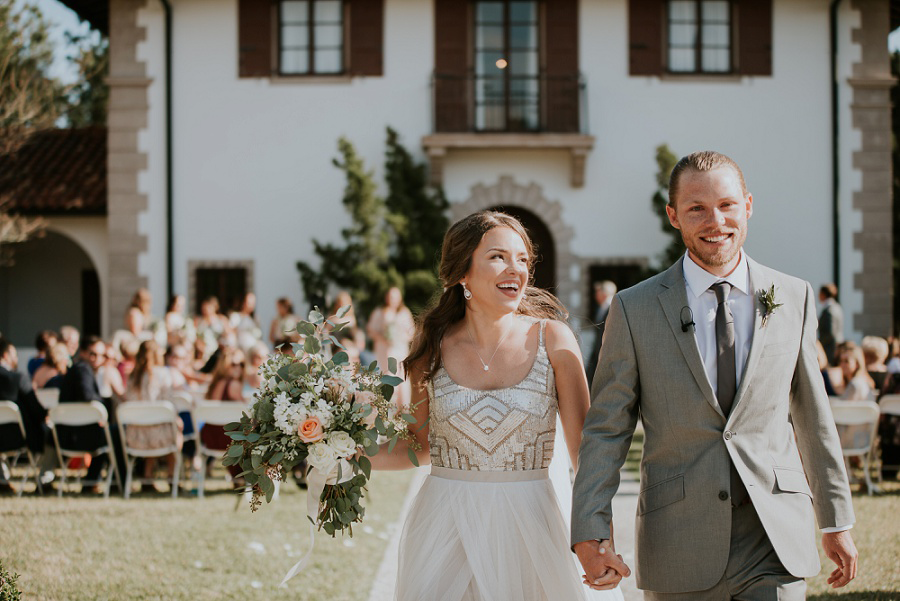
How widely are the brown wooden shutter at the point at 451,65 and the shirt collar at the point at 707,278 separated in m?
13.7

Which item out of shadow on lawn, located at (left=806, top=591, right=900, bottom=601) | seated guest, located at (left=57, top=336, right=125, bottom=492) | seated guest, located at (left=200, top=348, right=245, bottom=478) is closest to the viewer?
shadow on lawn, located at (left=806, top=591, right=900, bottom=601)

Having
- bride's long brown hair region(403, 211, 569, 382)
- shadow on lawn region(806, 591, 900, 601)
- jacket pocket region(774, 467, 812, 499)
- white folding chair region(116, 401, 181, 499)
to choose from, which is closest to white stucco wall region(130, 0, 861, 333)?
white folding chair region(116, 401, 181, 499)

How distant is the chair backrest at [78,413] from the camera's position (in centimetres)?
930

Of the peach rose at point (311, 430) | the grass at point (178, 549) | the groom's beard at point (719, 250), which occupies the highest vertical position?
the groom's beard at point (719, 250)

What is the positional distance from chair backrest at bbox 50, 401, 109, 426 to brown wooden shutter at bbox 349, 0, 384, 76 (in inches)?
368

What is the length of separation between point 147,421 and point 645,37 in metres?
11.7

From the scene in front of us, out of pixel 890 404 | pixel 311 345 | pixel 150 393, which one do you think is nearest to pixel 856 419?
pixel 890 404

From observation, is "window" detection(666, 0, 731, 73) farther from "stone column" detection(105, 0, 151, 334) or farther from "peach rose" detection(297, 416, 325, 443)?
"peach rose" detection(297, 416, 325, 443)

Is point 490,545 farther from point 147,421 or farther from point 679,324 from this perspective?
point 147,421

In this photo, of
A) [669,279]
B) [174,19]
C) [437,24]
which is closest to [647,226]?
[437,24]

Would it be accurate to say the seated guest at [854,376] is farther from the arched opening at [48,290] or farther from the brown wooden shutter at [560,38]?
the arched opening at [48,290]

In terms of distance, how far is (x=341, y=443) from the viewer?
3.41 m

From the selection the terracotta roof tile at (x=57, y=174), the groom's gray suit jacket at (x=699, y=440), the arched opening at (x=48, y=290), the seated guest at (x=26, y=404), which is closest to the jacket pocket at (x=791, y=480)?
the groom's gray suit jacket at (x=699, y=440)

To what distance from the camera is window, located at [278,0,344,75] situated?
55.9ft
